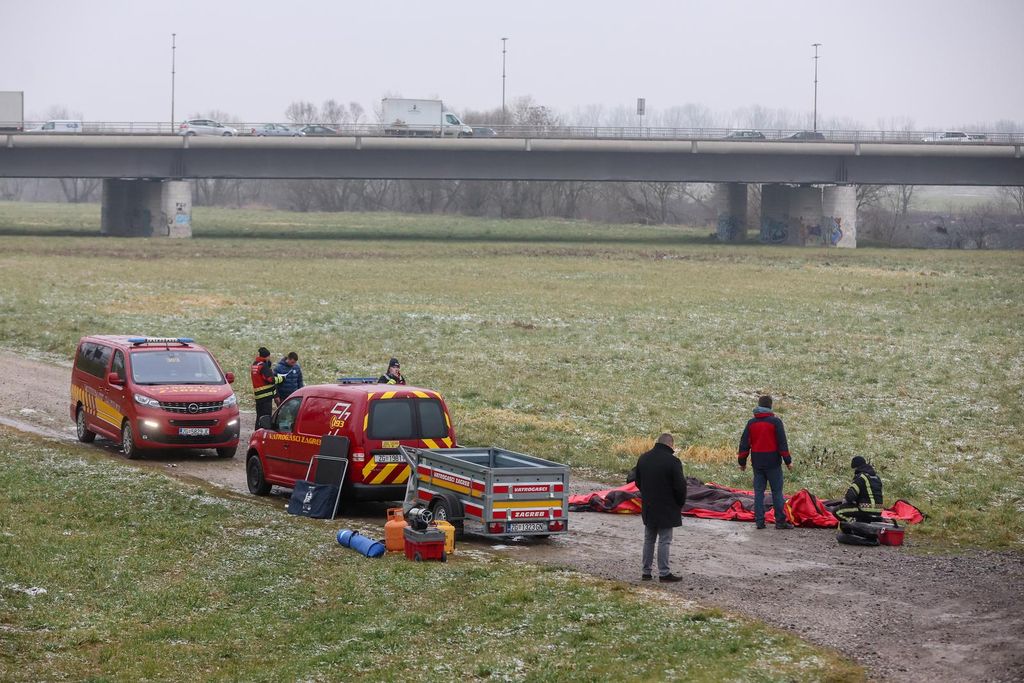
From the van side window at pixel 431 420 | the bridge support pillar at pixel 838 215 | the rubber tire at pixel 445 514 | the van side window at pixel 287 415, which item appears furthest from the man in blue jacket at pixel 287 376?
the bridge support pillar at pixel 838 215

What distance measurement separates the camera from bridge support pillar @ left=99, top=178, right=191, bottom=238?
91.4 m

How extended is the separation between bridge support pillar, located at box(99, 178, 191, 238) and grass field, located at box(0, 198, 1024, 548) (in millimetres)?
4377

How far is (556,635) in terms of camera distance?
42.2ft

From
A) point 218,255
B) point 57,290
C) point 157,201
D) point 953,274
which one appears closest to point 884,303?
point 953,274

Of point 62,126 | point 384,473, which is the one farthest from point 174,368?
point 62,126

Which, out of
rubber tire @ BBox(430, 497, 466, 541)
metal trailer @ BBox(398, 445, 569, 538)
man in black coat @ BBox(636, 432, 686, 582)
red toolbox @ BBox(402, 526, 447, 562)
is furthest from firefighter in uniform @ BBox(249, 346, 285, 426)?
man in black coat @ BBox(636, 432, 686, 582)

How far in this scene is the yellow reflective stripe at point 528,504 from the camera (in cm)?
1684

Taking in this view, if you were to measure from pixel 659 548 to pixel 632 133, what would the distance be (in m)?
83.2

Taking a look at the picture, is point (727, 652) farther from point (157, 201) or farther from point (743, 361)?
point (157, 201)

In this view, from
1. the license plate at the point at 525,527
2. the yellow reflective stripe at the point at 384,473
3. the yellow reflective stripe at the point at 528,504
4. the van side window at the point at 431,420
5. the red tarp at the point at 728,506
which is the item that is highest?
the van side window at the point at 431,420

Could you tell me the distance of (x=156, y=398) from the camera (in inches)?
914

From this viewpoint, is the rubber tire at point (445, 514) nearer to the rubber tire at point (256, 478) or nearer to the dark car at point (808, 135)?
the rubber tire at point (256, 478)

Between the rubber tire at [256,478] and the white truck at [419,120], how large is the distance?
7809 centimetres

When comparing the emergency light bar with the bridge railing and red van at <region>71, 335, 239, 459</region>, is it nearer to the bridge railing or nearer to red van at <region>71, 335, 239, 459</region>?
red van at <region>71, 335, 239, 459</region>
